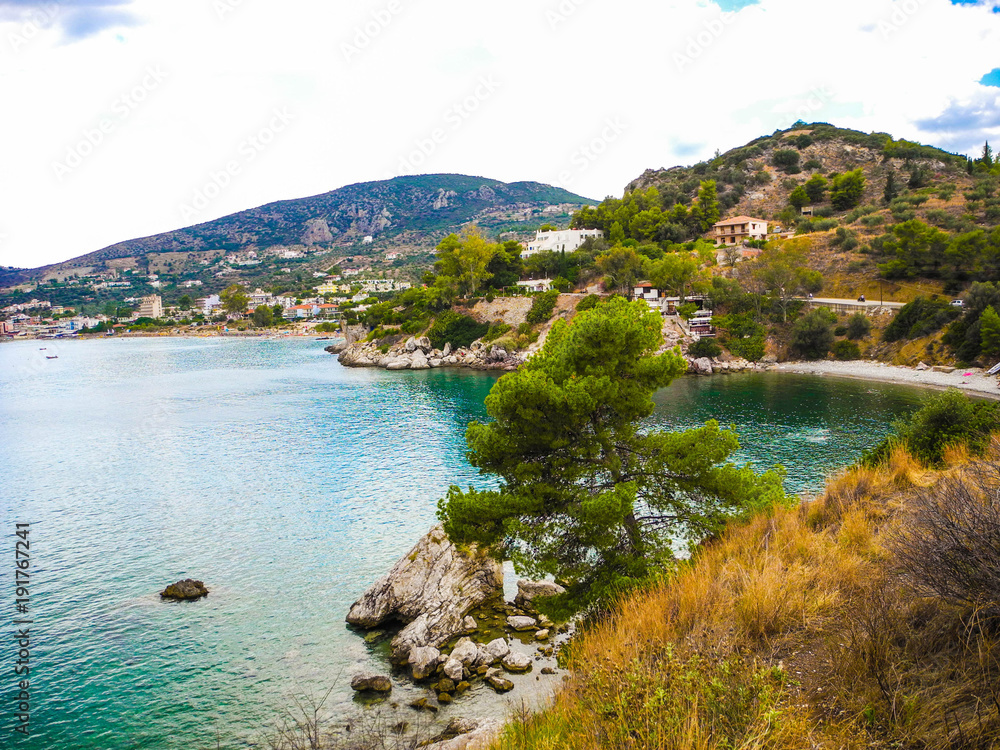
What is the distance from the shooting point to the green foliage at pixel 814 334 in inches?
1845

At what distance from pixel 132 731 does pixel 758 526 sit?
11525 millimetres

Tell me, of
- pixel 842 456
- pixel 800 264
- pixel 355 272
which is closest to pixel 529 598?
pixel 842 456

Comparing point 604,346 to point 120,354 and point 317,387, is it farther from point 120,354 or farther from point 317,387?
point 120,354

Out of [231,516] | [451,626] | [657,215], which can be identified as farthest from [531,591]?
[657,215]

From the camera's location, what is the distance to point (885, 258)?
2090 inches

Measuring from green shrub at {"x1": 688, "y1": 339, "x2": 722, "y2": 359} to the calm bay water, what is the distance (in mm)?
5389

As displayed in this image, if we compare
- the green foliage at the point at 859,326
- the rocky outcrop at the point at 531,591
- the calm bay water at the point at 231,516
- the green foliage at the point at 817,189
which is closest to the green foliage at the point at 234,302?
the calm bay water at the point at 231,516

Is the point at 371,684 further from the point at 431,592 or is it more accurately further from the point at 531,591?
the point at 531,591

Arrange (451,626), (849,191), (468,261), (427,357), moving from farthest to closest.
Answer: (849,191) → (468,261) → (427,357) → (451,626)

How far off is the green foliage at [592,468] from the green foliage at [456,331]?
165 ft

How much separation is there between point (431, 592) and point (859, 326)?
4672cm

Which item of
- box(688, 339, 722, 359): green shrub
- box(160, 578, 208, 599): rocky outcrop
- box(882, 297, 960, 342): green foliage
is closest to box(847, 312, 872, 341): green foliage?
box(882, 297, 960, 342): green foliage

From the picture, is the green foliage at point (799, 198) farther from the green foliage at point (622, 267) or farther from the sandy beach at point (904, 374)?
the sandy beach at point (904, 374)

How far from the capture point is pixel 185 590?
47.1 ft
